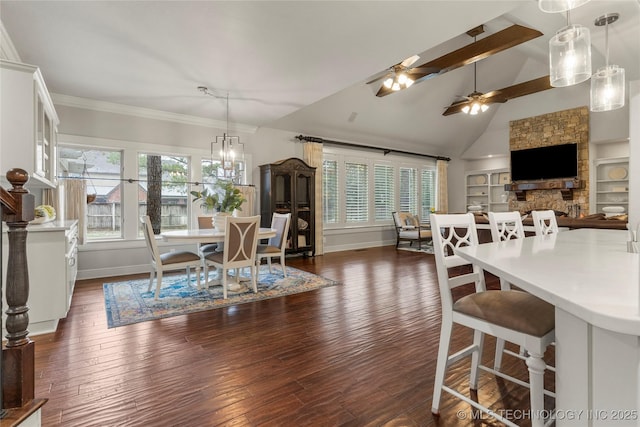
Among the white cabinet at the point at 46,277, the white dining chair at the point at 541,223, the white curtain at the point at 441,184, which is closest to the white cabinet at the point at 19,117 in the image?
the white cabinet at the point at 46,277

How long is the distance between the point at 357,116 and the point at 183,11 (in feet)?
15.3

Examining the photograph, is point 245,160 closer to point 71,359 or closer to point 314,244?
point 314,244

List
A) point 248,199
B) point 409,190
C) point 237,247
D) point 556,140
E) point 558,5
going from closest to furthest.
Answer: point 558,5 → point 237,247 → point 248,199 → point 556,140 → point 409,190

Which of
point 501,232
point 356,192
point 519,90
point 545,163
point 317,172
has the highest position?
point 519,90

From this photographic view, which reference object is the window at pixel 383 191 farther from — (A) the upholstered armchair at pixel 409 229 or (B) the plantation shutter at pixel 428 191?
(B) the plantation shutter at pixel 428 191

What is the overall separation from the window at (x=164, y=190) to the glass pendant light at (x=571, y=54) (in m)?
5.12

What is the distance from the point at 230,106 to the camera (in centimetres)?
474

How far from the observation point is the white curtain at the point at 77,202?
419 centimetres

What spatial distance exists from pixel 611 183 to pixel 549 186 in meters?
1.18

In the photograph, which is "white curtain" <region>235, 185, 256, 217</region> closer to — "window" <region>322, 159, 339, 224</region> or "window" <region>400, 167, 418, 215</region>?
"window" <region>322, 159, 339, 224</region>

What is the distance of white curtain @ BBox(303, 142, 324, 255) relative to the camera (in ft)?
21.4

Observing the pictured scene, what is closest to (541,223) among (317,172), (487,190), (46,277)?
(46,277)

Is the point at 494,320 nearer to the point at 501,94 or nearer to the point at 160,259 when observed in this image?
the point at 160,259

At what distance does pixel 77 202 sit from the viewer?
13.9 feet
